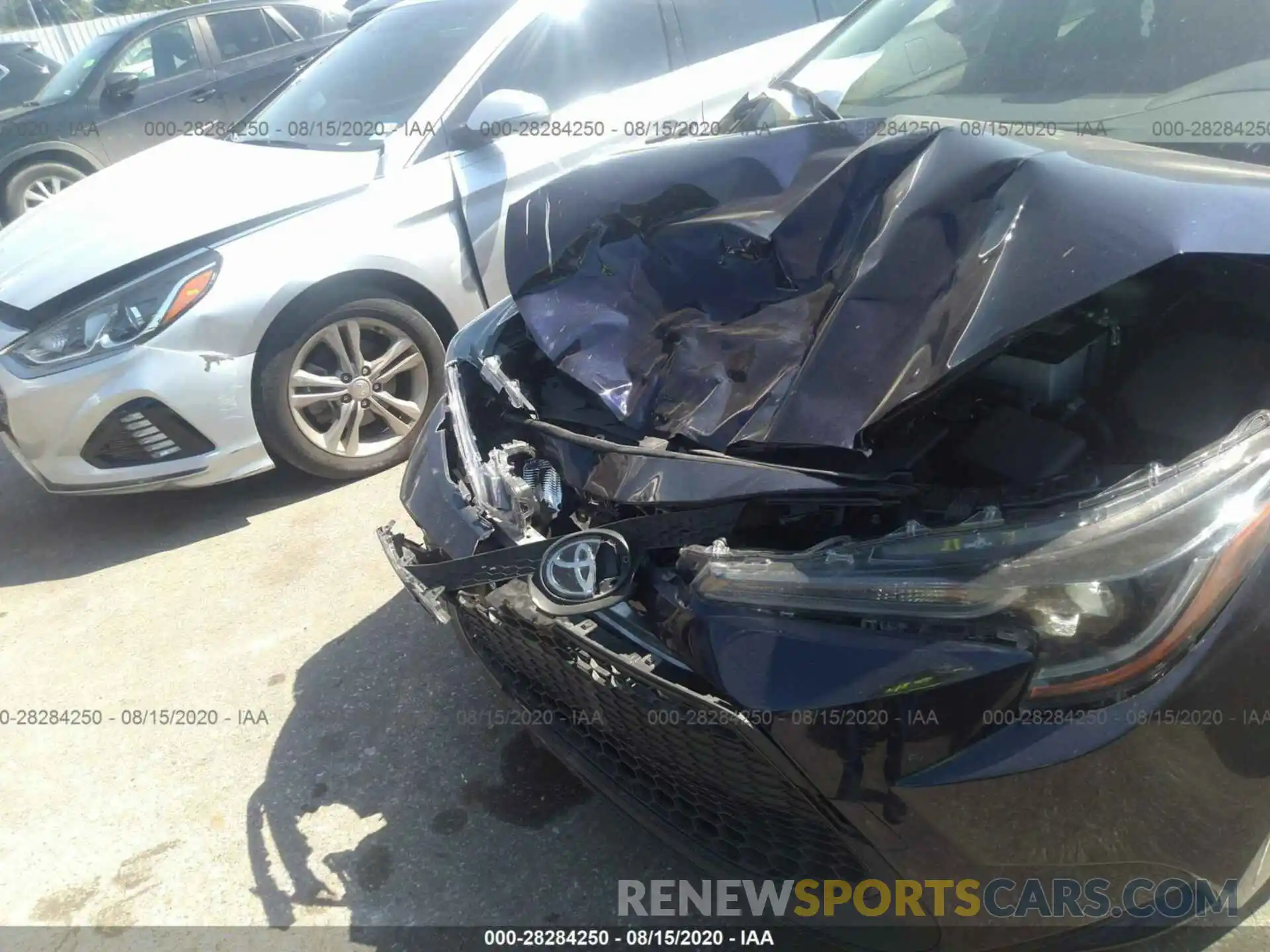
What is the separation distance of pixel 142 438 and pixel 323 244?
37.9 inches

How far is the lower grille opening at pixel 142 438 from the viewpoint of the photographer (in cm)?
335

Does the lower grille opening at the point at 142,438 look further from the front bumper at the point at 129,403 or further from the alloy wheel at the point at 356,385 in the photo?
the alloy wheel at the point at 356,385

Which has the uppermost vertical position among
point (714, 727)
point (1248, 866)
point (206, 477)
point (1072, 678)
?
point (1072, 678)

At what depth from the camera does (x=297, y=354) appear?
11.6 feet

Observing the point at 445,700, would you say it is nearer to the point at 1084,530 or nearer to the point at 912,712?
the point at 912,712

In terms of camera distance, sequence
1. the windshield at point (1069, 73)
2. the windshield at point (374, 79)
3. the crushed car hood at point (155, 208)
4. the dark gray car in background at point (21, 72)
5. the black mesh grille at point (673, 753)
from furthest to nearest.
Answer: the dark gray car in background at point (21, 72)
the windshield at point (374, 79)
the crushed car hood at point (155, 208)
the windshield at point (1069, 73)
the black mesh grille at point (673, 753)

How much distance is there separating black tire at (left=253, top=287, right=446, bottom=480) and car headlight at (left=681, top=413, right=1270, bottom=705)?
7.73 ft

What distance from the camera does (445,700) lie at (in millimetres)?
2633

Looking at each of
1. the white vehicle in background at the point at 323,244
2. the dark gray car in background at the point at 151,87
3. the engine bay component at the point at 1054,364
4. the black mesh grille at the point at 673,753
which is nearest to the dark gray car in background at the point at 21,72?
the dark gray car in background at the point at 151,87

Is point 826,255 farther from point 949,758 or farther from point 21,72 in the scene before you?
point 21,72

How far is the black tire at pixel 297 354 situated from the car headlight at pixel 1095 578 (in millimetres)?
2357

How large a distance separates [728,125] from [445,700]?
205cm

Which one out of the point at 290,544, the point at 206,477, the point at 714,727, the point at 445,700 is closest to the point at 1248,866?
the point at 714,727

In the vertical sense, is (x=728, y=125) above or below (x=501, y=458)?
above
